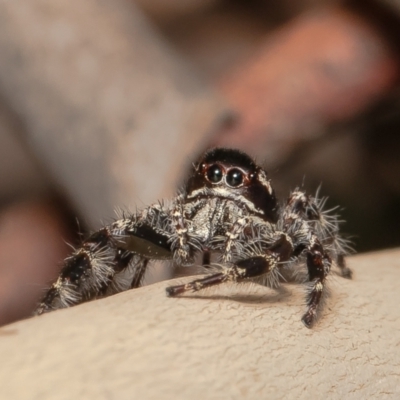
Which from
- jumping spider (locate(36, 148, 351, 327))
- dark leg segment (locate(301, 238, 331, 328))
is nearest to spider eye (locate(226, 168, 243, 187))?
jumping spider (locate(36, 148, 351, 327))

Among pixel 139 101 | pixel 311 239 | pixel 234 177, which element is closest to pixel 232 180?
pixel 234 177

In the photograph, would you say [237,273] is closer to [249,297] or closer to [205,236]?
[249,297]

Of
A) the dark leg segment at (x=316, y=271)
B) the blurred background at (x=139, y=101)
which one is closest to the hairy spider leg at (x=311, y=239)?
the dark leg segment at (x=316, y=271)

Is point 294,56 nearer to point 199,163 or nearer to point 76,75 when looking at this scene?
point 76,75

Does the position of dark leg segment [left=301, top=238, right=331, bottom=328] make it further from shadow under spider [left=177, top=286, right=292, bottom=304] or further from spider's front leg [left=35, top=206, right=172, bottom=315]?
spider's front leg [left=35, top=206, right=172, bottom=315]

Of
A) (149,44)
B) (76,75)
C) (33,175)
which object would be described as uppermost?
(149,44)

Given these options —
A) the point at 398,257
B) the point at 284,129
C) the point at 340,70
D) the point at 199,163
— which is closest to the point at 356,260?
the point at 398,257

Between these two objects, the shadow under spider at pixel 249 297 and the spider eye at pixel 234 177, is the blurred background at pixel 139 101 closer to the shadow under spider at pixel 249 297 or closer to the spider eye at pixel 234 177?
the spider eye at pixel 234 177
